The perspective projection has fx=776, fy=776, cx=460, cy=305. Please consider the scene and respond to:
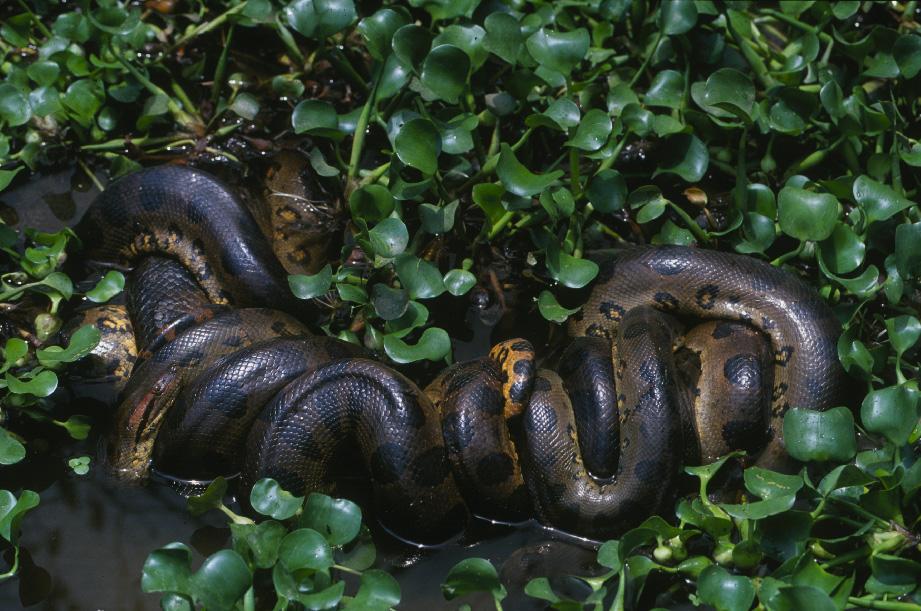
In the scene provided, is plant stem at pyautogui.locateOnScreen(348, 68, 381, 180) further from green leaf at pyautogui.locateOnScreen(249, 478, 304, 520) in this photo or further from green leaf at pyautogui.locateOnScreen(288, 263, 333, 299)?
green leaf at pyautogui.locateOnScreen(249, 478, 304, 520)

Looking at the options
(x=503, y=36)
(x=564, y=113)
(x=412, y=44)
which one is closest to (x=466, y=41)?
(x=503, y=36)

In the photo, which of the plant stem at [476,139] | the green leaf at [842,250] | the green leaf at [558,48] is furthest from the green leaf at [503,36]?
the green leaf at [842,250]

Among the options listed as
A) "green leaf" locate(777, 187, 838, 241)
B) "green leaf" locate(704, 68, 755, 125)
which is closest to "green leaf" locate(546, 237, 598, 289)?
"green leaf" locate(777, 187, 838, 241)

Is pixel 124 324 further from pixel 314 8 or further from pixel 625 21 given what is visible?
pixel 625 21

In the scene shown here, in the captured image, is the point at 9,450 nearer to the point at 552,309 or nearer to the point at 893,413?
the point at 552,309

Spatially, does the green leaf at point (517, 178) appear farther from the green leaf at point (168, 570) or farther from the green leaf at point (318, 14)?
the green leaf at point (168, 570)
